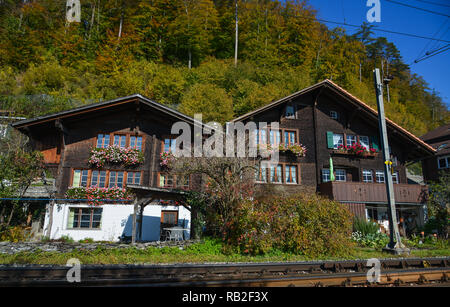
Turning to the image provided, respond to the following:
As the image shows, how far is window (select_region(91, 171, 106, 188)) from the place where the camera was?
17986mm

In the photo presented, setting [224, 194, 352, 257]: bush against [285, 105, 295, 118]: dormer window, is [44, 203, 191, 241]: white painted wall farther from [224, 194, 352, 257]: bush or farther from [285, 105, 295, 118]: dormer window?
[285, 105, 295, 118]: dormer window

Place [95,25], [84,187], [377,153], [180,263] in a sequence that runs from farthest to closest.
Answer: [95,25] → [377,153] → [84,187] → [180,263]

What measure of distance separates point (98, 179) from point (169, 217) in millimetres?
4946

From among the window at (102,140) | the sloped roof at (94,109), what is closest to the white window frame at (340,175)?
the sloped roof at (94,109)

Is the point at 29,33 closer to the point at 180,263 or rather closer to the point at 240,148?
the point at 240,148

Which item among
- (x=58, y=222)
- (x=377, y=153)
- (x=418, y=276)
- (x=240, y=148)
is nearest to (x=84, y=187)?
(x=58, y=222)

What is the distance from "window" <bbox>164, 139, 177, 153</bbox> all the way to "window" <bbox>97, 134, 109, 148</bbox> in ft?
12.2

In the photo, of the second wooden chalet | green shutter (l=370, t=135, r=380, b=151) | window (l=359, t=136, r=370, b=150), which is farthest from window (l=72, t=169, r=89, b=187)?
green shutter (l=370, t=135, r=380, b=151)

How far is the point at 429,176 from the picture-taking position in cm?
2742

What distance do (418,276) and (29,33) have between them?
5270 centimetres

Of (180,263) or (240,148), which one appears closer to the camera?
(180,263)

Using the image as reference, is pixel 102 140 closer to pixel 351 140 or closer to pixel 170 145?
pixel 170 145

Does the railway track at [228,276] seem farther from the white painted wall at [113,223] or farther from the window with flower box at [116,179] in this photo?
the window with flower box at [116,179]
